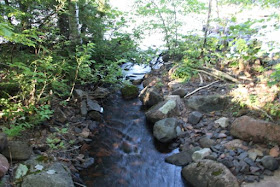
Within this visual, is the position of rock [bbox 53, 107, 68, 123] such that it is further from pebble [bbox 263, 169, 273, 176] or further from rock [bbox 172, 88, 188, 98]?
pebble [bbox 263, 169, 273, 176]

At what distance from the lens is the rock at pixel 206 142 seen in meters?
4.67

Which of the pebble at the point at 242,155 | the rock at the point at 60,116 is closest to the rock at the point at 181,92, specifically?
the pebble at the point at 242,155

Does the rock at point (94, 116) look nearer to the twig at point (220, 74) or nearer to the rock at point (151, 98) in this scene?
the rock at point (151, 98)

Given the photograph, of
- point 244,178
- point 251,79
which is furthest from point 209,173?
point 251,79

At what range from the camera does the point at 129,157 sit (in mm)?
4949

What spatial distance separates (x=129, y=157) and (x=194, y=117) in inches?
84.0

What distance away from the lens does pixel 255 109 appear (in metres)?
4.69

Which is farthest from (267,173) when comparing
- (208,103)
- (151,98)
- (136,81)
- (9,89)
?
(136,81)

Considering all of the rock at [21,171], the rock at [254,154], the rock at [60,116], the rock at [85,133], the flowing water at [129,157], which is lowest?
the flowing water at [129,157]

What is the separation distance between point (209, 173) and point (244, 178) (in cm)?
63

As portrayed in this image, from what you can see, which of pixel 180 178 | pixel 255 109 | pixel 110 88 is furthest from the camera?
pixel 110 88

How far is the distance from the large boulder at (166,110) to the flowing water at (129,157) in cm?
38

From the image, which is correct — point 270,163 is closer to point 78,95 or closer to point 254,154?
point 254,154

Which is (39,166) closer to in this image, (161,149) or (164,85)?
(161,149)
